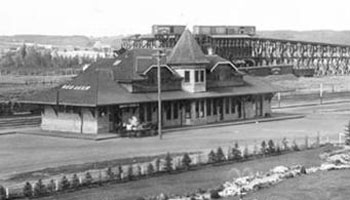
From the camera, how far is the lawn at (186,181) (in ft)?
77.2

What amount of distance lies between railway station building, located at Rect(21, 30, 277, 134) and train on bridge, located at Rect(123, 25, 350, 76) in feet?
102

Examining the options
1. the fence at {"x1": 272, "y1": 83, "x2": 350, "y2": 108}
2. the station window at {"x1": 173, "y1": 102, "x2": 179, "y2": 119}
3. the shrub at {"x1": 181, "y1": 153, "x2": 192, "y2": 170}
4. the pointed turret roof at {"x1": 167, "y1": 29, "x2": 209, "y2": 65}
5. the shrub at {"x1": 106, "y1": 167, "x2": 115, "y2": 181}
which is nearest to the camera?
the shrub at {"x1": 106, "y1": 167, "x2": 115, "y2": 181}

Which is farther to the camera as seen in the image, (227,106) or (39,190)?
(227,106)

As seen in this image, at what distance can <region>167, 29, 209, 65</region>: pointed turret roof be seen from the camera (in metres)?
48.8

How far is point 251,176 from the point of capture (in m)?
26.4

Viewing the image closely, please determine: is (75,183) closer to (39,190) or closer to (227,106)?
(39,190)

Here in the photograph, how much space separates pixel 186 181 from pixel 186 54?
23.9m

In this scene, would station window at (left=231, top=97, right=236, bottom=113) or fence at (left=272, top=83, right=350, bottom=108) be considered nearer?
station window at (left=231, top=97, right=236, bottom=113)

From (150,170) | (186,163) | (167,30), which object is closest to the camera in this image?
(150,170)

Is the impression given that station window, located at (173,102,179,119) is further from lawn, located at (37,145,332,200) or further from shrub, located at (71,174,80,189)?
shrub, located at (71,174,80,189)

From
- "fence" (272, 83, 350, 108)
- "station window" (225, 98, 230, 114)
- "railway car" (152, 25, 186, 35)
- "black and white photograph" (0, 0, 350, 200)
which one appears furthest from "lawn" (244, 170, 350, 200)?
"railway car" (152, 25, 186, 35)

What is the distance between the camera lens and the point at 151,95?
4497cm

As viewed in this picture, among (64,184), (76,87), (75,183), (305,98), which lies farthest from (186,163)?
(305,98)

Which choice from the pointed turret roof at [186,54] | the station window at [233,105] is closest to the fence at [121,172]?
the pointed turret roof at [186,54]
